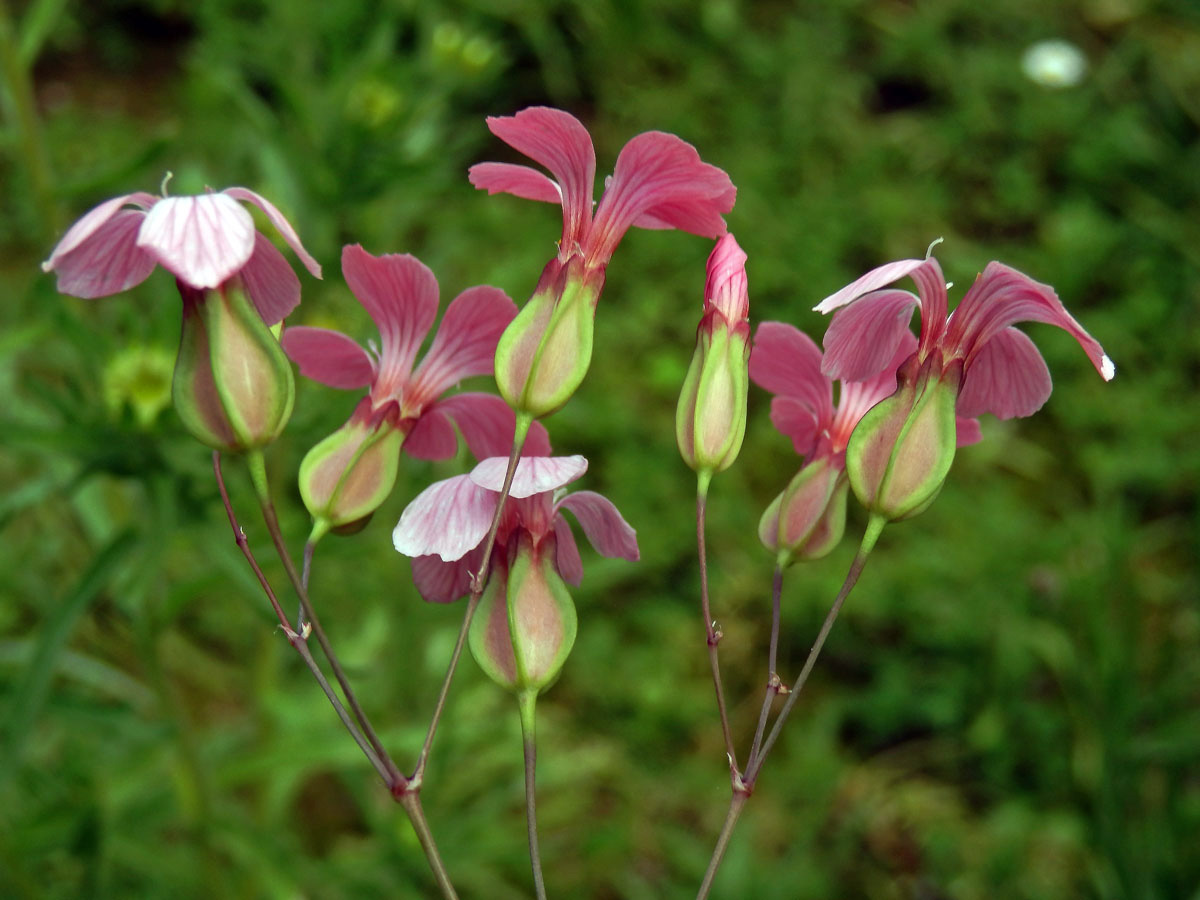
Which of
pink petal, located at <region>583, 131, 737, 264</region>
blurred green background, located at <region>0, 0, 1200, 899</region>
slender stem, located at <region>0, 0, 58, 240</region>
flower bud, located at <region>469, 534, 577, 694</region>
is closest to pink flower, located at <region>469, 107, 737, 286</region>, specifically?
pink petal, located at <region>583, 131, 737, 264</region>

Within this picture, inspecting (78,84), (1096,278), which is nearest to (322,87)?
(78,84)

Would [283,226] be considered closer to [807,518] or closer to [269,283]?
[269,283]

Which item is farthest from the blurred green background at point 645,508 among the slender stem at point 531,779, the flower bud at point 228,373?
the slender stem at point 531,779

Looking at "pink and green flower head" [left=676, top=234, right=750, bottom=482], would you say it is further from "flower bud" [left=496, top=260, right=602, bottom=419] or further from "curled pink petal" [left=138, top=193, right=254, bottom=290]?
"curled pink petal" [left=138, top=193, right=254, bottom=290]

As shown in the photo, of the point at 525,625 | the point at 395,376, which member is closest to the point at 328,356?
the point at 395,376

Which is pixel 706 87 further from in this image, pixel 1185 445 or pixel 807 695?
pixel 807 695
